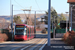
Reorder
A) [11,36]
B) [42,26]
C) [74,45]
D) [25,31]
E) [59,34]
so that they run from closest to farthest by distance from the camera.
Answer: [74,45]
[25,31]
[11,36]
[59,34]
[42,26]

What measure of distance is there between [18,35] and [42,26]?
6740 centimetres

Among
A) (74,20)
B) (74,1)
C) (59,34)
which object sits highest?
(74,1)

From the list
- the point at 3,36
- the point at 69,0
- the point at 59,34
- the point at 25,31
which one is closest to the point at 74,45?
the point at 25,31

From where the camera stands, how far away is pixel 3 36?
118 ft

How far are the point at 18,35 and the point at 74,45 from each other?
17.7 metres

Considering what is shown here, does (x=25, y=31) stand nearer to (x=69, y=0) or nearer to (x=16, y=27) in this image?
(x=16, y=27)

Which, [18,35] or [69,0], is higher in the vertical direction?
[69,0]

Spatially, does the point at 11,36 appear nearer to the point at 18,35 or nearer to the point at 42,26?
the point at 18,35

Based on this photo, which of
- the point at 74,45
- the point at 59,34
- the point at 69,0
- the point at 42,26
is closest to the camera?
the point at 74,45

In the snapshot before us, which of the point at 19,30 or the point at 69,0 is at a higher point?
the point at 69,0

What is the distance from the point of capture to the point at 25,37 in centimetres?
3519

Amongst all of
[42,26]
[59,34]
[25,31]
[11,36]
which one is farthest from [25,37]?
[42,26]

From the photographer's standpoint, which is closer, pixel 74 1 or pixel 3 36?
pixel 3 36

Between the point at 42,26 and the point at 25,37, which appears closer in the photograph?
the point at 25,37
